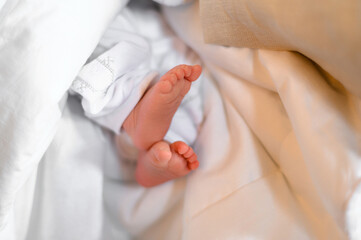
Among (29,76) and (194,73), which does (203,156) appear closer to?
(194,73)

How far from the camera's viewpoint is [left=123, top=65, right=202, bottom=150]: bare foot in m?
0.51

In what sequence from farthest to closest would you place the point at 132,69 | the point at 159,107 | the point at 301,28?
the point at 132,69 → the point at 159,107 → the point at 301,28

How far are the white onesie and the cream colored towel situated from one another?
15 cm

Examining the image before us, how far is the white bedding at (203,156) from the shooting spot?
47 cm

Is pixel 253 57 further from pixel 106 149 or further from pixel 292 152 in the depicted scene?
pixel 106 149

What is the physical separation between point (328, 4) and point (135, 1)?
0.52 m

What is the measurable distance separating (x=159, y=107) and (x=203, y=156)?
0.16 meters

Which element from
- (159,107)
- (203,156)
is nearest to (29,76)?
(159,107)

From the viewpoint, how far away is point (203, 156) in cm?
62

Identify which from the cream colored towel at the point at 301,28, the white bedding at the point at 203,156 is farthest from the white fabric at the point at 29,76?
the cream colored towel at the point at 301,28

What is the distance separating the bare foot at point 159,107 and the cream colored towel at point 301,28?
3.8 inches

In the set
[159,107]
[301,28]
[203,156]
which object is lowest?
[203,156]

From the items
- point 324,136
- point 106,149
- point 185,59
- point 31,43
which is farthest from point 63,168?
point 324,136

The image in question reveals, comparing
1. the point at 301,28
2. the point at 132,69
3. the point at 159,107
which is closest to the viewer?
the point at 301,28
